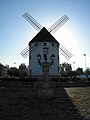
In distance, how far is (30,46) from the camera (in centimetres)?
4406

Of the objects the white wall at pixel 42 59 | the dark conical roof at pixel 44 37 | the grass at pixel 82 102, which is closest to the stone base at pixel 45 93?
the grass at pixel 82 102

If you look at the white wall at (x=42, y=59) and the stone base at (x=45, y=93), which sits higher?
the white wall at (x=42, y=59)

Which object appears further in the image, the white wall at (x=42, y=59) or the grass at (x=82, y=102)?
the white wall at (x=42, y=59)

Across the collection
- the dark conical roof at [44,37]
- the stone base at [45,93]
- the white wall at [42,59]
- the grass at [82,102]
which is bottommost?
the grass at [82,102]

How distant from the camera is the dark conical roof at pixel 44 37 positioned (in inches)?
1704

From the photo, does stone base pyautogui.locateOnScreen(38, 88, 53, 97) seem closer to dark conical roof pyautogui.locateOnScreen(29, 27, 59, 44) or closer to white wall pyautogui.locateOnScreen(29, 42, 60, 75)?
white wall pyautogui.locateOnScreen(29, 42, 60, 75)

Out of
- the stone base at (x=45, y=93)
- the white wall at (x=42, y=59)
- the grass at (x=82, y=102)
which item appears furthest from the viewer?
the white wall at (x=42, y=59)

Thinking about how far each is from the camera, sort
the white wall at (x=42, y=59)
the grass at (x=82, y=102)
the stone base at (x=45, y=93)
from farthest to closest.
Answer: the white wall at (x=42, y=59) < the stone base at (x=45, y=93) < the grass at (x=82, y=102)

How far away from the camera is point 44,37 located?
4312 cm

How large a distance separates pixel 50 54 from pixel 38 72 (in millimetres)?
4455

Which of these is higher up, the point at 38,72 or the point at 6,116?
the point at 38,72

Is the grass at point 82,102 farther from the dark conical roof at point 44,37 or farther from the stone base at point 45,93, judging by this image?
the dark conical roof at point 44,37

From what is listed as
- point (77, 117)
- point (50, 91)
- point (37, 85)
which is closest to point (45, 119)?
point (77, 117)

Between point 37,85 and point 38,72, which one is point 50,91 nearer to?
point 37,85
